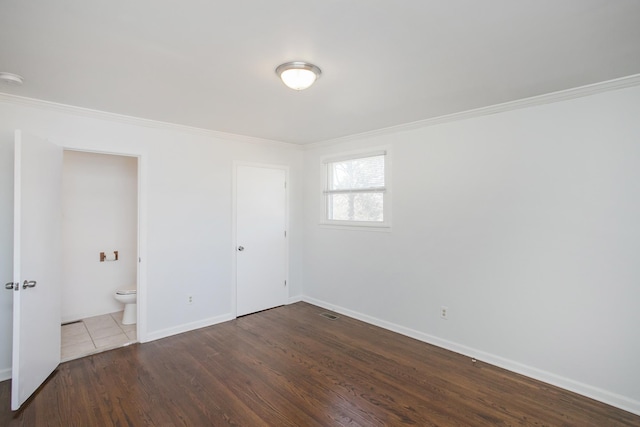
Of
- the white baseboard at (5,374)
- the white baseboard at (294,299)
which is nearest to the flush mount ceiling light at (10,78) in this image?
the white baseboard at (5,374)

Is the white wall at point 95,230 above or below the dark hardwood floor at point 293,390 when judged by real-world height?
above

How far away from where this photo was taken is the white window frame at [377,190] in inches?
156

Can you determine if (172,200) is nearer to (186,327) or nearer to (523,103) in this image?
(186,327)

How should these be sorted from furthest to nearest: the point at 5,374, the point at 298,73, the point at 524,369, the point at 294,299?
the point at 294,299, the point at 524,369, the point at 5,374, the point at 298,73

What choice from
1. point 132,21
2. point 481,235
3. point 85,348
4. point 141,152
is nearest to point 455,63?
point 481,235

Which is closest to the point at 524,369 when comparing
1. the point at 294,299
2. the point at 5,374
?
the point at 294,299

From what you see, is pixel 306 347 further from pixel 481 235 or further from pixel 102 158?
pixel 102 158

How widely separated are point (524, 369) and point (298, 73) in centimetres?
323

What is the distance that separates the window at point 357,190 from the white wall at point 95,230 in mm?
2970

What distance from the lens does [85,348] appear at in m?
3.35

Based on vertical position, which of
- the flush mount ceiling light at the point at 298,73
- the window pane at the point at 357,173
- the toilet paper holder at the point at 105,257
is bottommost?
the toilet paper holder at the point at 105,257

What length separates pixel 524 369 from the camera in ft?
9.46

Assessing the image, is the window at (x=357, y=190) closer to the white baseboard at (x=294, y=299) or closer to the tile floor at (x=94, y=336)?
the white baseboard at (x=294, y=299)

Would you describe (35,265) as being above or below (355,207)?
below
